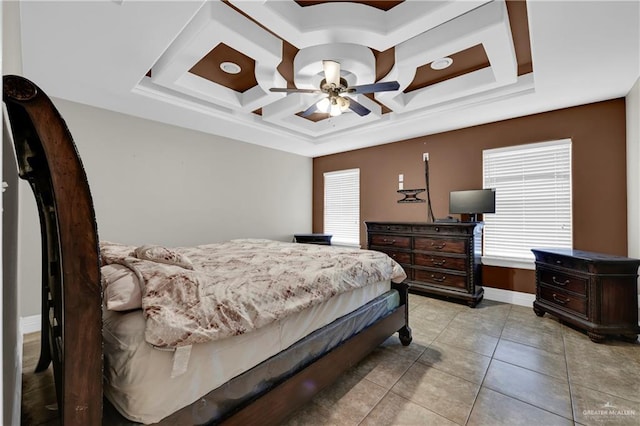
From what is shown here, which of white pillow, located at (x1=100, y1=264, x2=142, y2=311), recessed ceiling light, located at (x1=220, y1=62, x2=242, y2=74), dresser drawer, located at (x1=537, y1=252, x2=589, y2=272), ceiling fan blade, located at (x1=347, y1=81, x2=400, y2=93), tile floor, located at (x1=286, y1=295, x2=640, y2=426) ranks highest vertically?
recessed ceiling light, located at (x1=220, y1=62, x2=242, y2=74)

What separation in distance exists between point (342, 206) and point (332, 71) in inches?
143

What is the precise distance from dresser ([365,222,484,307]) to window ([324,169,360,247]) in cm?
129

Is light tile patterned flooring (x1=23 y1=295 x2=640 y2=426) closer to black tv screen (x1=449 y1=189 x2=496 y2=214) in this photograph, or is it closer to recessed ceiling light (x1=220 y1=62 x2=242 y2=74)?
black tv screen (x1=449 y1=189 x2=496 y2=214)

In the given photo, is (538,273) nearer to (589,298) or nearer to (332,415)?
(589,298)

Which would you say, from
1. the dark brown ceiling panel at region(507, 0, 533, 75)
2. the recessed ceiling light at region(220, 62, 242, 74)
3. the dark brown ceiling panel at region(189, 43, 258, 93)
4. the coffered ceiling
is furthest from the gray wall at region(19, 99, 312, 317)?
the dark brown ceiling panel at region(507, 0, 533, 75)

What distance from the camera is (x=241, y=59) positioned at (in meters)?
2.88

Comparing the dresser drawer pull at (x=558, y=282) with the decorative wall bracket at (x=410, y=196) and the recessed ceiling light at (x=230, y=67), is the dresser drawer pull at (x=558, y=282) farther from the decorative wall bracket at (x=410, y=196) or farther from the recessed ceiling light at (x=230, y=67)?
the recessed ceiling light at (x=230, y=67)

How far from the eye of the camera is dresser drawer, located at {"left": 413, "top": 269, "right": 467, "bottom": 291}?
3762 millimetres

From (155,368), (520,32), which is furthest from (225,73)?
(155,368)

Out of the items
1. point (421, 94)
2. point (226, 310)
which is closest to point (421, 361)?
point (226, 310)

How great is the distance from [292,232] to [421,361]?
3.90 meters

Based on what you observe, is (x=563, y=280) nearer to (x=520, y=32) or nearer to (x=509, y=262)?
(x=509, y=262)

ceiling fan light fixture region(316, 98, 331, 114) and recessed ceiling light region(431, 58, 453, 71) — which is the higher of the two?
recessed ceiling light region(431, 58, 453, 71)

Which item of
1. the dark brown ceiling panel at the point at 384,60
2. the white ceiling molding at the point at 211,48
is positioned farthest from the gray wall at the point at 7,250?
the dark brown ceiling panel at the point at 384,60
